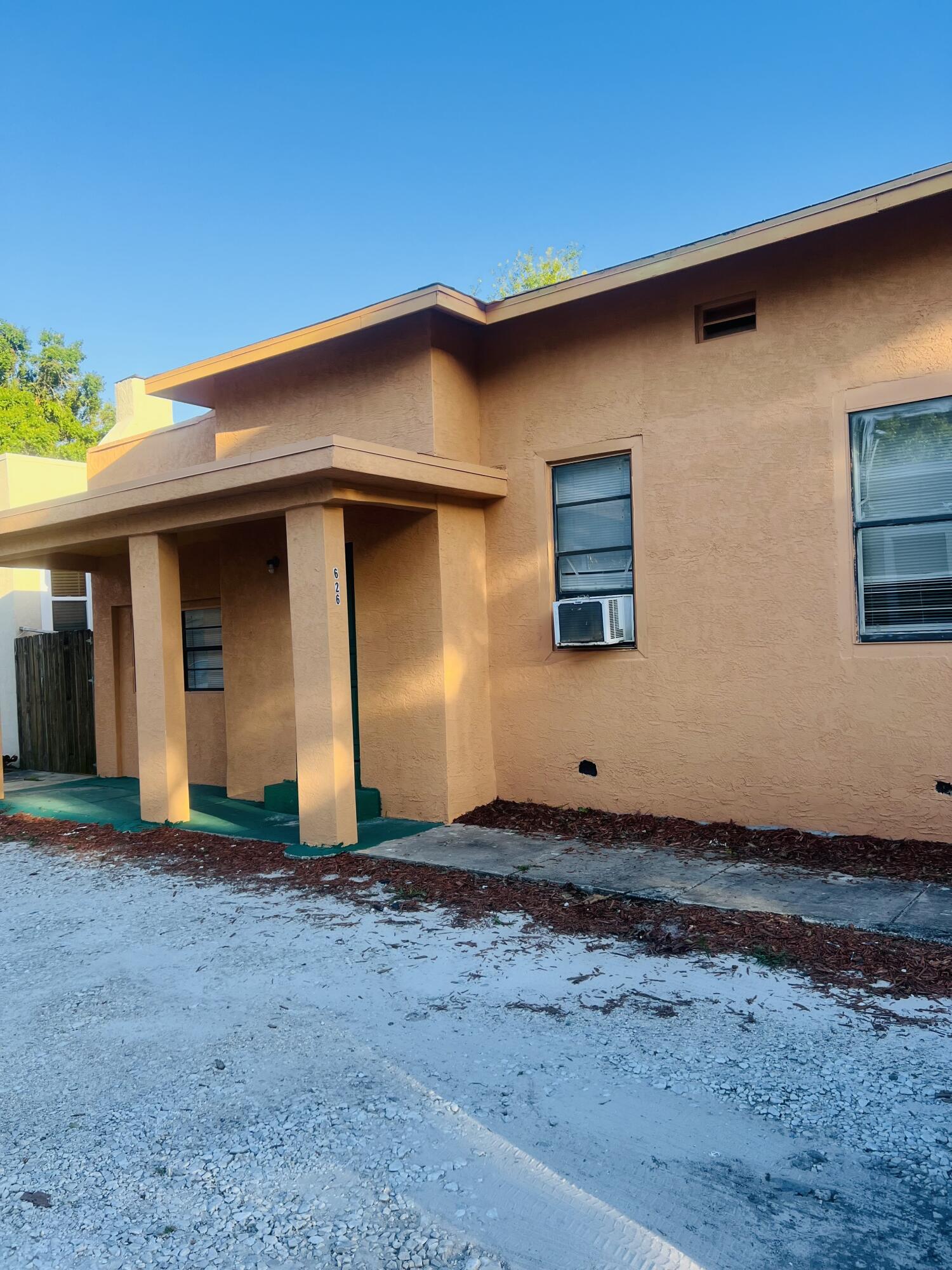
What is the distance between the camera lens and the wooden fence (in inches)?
518

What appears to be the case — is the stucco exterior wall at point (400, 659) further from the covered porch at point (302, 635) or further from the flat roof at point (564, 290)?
the flat roof at point (564, 290)

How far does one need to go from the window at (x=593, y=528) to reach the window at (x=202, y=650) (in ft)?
15.4

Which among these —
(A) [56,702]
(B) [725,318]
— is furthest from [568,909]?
(A) [56,702]

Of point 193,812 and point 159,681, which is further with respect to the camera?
point 193,812

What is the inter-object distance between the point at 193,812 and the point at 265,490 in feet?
12.2

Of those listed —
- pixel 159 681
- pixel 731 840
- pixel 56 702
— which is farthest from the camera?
pixel 56 702

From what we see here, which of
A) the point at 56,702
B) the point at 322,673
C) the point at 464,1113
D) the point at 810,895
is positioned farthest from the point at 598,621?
the point at 56,702

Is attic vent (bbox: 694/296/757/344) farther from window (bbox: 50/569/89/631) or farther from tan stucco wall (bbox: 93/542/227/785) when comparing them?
window (bbox: 50/569/89/631)

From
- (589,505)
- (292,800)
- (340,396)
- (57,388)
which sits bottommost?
(292,800)

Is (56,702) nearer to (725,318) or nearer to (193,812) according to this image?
(193,812)

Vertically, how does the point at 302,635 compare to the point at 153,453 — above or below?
below

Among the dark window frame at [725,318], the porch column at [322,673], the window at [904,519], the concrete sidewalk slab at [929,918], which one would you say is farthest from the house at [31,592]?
the concrete sidewalk slab at [929,918]

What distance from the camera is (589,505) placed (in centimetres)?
834

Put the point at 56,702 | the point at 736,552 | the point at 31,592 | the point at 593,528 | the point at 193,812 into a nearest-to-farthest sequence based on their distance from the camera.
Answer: the point at 736,552, the point at 593,528, the point at 193,812, the point at 56,702, the point at 31,592
